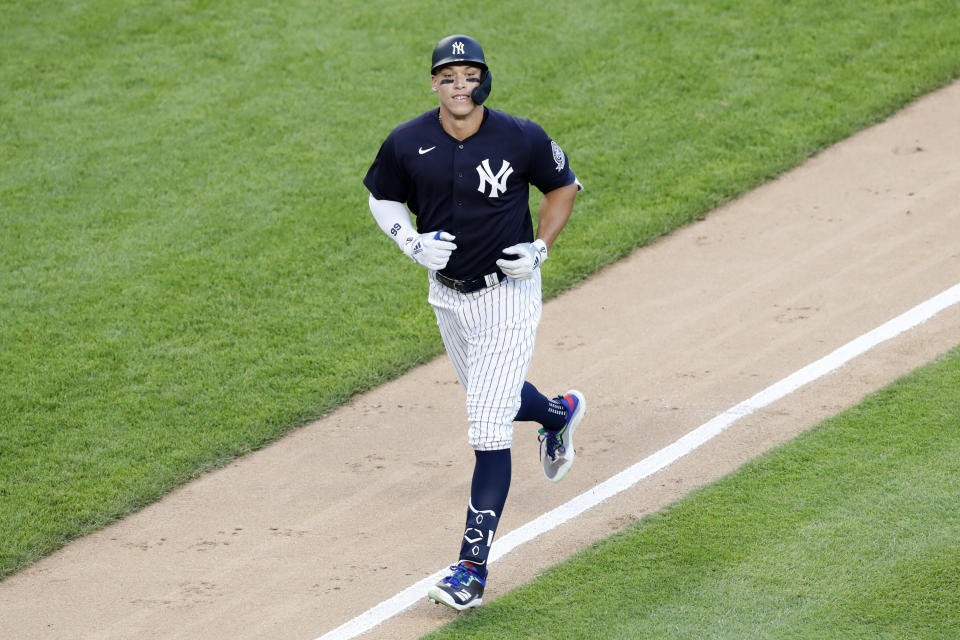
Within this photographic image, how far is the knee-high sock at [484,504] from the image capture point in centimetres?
532

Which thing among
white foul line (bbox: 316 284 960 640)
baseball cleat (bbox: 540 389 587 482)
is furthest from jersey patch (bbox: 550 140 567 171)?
white foul line (bbox: 316 284 960 640)

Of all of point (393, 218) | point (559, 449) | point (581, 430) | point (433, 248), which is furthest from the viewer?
point (581, 430)

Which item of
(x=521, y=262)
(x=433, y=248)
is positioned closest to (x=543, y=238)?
(x=521, y=262)

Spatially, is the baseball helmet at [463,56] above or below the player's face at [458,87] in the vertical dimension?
above

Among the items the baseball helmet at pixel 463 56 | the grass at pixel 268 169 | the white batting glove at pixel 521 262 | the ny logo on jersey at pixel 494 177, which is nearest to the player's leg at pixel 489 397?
the white batting glove at pixel 521 262

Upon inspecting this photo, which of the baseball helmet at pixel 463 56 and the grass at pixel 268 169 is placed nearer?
the baseball helmet at pixel 463 56

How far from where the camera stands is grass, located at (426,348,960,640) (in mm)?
4965

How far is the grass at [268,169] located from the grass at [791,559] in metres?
2.34

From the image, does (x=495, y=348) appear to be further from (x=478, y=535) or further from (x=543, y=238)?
(x=478, y=535)

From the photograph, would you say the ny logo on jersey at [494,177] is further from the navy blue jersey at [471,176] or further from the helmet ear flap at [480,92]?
the helmet ear flap at [480,92]

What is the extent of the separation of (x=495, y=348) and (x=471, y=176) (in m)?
0.72

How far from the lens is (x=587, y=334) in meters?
7.89

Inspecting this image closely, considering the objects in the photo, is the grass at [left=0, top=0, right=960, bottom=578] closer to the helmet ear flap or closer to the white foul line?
the white foul line

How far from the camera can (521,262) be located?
536 cm
